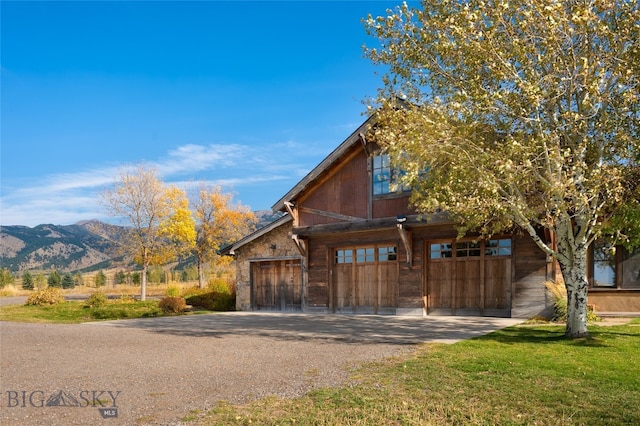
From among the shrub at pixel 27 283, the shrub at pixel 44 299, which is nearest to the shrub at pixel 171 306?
the shrub at pixel 44 299

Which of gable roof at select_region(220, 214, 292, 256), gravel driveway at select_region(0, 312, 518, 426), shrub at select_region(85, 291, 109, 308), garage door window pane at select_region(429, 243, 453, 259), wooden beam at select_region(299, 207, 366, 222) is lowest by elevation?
shrub at select_region(85, 291, 109, 308)

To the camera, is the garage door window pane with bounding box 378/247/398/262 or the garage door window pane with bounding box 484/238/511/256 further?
the garage door window pane with bounding box 378/247/398/262

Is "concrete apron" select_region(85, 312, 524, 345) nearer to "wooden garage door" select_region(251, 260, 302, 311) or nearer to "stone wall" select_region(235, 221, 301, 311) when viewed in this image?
"wooden garage door" select_region(251, 260, 302, 311)

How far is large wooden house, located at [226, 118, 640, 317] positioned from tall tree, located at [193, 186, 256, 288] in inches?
700

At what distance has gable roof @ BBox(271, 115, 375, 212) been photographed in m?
18.1

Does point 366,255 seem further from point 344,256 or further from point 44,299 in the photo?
point 44,299

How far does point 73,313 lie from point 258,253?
7.97 meters

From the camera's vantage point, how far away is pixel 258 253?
885 inches

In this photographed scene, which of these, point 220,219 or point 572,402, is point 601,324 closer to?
point 572,402

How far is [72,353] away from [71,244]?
Answer: 19111 cm

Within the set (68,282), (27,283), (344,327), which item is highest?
(344,327)

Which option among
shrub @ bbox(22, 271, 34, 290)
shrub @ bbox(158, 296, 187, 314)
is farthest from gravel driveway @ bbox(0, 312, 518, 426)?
shrub @ bbox(22, 271, 34, 290)

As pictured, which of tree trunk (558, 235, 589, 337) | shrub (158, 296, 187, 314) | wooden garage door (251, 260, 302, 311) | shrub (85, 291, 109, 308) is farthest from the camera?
shrub (85, 291, 109, 308)

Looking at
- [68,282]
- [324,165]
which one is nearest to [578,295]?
[324,165]
